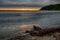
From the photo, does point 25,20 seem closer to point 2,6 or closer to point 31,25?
point 31,25

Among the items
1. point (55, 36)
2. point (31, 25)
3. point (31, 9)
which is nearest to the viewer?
point (55, 36)

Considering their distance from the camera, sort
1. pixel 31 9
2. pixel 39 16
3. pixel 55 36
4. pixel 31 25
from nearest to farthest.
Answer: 1. pixel 55 36
2. pixel 31 25
3. pixel 39 16
4. pixel 31 9

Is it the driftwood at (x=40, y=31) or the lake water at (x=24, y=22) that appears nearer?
the driftwood at (x=40, y=31)

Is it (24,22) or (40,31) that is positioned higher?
(24,22)

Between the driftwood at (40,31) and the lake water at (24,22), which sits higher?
the lake water at (24,22)

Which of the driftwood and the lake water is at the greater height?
the lake water

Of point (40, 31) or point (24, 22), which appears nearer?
point (40, 31)

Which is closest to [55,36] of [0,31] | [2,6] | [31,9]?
[0,31]

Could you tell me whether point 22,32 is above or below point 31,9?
below

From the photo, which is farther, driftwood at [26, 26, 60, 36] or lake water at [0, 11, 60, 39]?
lake water at [0, 11, 60, 39]

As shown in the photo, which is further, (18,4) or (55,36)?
(18,4)

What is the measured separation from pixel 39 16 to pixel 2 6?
972 millimetres

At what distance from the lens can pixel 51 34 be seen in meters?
2.82

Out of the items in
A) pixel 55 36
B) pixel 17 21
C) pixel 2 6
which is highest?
pixel 2 6
